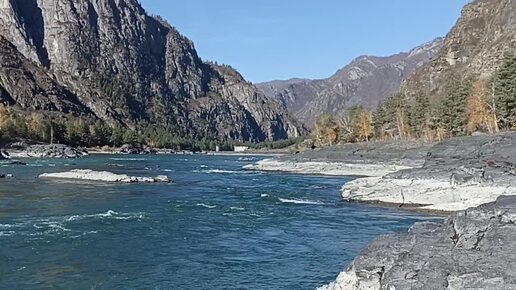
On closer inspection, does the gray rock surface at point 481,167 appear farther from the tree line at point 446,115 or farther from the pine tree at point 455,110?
the pine tree at point 455,110

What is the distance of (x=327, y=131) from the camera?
169500mm

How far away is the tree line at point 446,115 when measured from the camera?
88.7m

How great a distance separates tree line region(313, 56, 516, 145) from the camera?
291ft

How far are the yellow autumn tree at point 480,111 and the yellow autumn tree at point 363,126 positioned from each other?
156 ft

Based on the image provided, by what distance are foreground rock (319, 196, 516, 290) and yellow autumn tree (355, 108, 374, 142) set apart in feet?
434

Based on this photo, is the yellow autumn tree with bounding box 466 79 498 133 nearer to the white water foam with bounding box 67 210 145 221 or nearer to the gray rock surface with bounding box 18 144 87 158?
the white water foam with bounding box 67 210 145 221

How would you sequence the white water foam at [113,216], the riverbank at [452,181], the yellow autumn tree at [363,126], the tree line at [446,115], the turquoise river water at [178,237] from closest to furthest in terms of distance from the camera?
the turquoise river water at [178,237], the white water foam at [113,216], the riverbank at [452,181], the tree line at [446,115], the yellow autumn tree at [363,126]

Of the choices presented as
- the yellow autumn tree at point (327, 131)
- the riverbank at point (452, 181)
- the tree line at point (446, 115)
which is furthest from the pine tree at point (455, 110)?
the yellow autumn tree at point (327, 131)

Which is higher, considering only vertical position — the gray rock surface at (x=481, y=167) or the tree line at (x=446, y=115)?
the tree line at (x=446, y=115)

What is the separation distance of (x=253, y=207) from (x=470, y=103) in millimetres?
70153

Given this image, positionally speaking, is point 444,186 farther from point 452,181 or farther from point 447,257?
point 447,257

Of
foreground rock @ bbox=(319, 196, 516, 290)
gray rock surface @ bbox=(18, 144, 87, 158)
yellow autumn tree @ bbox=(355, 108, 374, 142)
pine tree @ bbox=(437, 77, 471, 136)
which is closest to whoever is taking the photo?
foreground rock @ bbox=(319, 196, 516, 290)

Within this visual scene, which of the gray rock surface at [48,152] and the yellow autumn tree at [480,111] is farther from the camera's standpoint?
the gray rock surface at [48,152]

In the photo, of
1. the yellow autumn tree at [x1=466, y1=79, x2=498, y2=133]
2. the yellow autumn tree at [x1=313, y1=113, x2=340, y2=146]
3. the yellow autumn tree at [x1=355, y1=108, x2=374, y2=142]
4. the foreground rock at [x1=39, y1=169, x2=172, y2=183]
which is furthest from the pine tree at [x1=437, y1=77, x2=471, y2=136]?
the foreground rock at [x1=39, y1=169, x2=172, y2=183]
